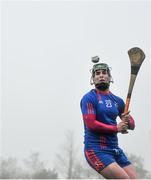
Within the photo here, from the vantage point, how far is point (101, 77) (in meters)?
7.31

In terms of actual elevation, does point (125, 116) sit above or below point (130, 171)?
above

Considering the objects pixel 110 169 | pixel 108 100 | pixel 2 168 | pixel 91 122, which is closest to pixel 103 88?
pixel 108 100

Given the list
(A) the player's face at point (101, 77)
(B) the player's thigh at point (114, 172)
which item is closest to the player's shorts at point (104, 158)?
(B) the player's thigh at point (114, 172)

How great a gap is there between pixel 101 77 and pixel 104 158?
1.19 meters

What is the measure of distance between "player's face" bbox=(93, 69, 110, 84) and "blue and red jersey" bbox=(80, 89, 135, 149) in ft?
0.49

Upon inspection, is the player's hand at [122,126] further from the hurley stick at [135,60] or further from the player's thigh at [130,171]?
the hurley stick at [135,60]

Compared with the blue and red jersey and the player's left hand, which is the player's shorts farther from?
the player's left hand

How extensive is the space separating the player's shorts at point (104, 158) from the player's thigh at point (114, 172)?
54 millimetres

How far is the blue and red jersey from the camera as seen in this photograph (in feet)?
22.6

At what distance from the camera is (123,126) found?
6875mm

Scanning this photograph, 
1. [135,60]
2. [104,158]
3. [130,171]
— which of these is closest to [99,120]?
[104,158]

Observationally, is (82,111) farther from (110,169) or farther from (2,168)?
(2,168)

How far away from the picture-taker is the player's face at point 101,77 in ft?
23.9

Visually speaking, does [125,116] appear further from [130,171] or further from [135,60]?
[135,60]
